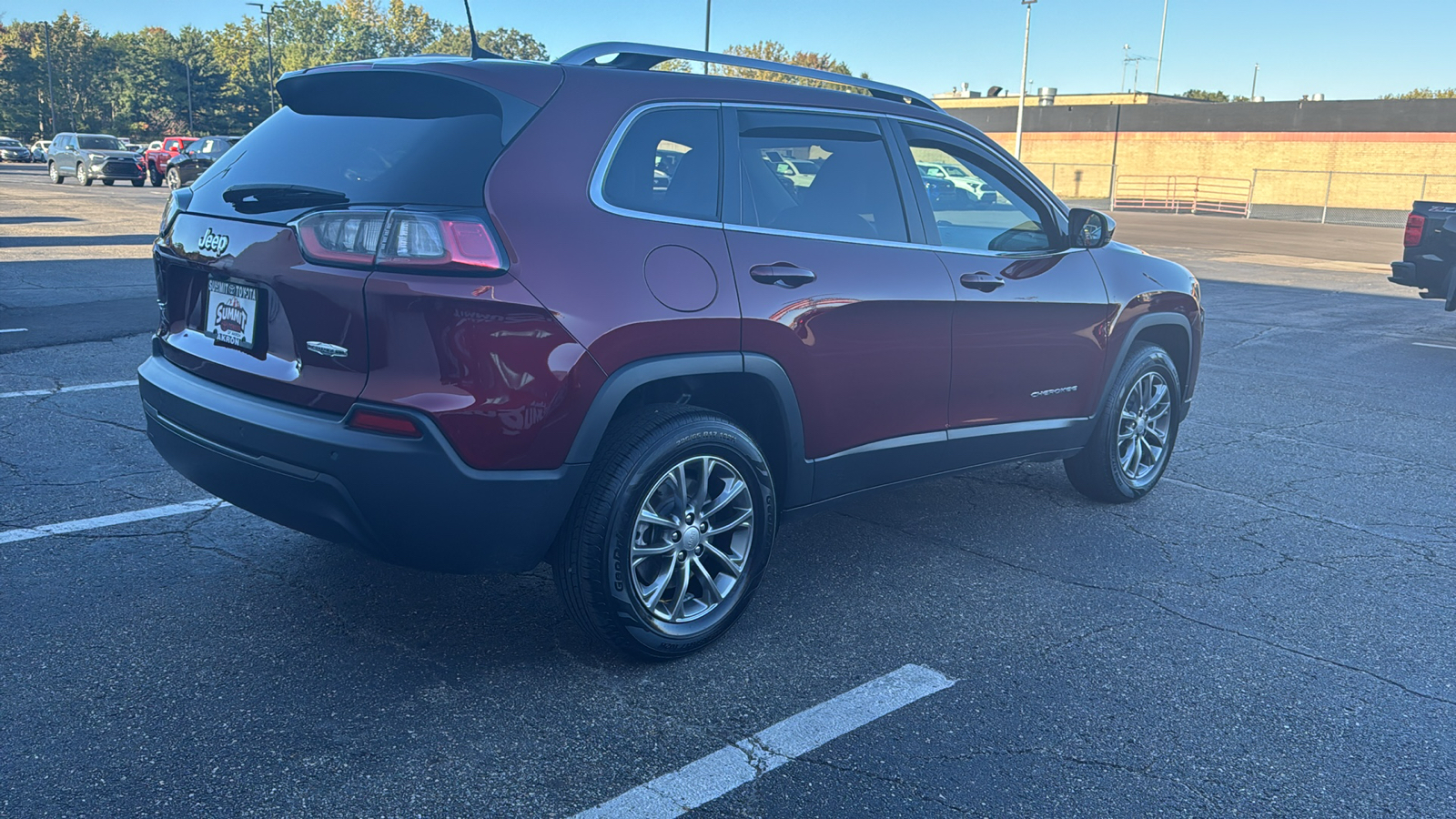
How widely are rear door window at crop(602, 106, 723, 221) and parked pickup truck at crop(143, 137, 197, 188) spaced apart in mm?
35848

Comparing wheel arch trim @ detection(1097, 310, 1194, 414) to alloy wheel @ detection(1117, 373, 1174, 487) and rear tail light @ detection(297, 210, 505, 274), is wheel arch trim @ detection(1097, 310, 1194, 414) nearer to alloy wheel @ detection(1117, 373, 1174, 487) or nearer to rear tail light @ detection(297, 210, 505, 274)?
alloy wheel @ detection(1117, 373, 1174, 487)

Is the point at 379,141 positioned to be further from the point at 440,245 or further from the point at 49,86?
the point at 49,86

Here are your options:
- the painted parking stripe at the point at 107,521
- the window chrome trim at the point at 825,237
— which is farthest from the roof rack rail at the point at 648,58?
the painted parking stripe at the point at 107,521

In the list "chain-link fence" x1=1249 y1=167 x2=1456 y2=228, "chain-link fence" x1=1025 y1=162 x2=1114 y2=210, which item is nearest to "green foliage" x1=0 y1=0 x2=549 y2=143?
"chain-link fence" x1=1025 y1=162 x2=1114 y2=210

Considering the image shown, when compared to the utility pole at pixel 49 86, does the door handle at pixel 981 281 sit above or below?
below

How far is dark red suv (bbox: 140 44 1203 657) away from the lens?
293 cm

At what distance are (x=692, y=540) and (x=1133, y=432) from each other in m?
2.87

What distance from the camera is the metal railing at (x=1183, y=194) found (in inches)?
1844

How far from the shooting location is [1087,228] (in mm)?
4820

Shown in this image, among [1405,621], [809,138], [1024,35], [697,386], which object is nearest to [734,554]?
[697,386]

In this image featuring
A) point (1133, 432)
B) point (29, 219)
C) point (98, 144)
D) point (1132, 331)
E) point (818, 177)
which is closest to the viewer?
point (818, 177)

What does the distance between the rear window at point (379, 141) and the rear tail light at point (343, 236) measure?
0.07 metres

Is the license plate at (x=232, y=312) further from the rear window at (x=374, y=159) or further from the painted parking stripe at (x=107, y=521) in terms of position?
the painted parking stripe at (x=107, y=521)

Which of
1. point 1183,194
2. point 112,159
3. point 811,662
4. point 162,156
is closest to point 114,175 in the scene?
point 112,159
